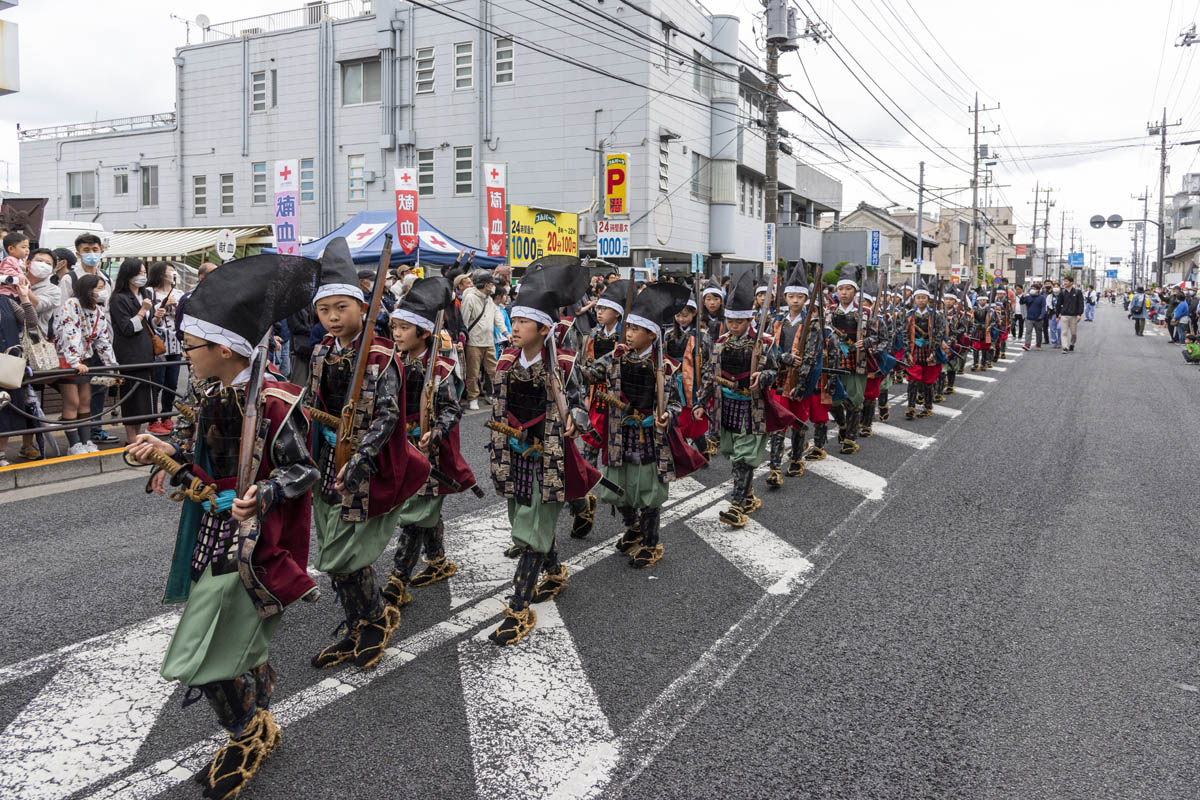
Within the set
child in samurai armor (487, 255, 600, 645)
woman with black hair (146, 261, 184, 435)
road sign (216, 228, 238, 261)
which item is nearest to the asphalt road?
child in samurai armor (487, 255, 600, 645)

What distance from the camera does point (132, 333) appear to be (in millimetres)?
9305

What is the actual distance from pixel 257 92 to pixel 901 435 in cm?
2821

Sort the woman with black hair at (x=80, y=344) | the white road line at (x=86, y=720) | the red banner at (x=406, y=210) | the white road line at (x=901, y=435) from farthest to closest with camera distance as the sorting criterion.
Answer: the red banner at (x=406, y=210) < the white road line at (x=901, y=435) < the woman with black hair at (x=80, y=344) < the white road line at (x=86, y=720)

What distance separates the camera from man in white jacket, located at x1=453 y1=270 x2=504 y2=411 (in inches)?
507

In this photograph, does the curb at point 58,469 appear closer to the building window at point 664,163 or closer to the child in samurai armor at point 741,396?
the child in samurai armor at point 741,396

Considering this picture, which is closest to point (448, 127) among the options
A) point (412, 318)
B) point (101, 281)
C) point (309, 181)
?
point (309, 181)

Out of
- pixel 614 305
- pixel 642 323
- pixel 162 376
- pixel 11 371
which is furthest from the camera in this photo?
pixel 162 376

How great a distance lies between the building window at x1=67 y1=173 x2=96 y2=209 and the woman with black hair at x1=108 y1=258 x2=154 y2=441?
30616 mm

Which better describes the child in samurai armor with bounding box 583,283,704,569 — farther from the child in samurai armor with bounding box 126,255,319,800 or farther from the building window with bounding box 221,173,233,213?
the building window with bounding box 221,173,233,213

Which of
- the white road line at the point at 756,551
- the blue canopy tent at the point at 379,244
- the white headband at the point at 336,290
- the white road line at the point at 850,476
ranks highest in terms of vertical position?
the blue canopy tent at the point at 379,244

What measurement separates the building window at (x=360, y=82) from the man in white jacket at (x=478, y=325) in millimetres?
19158

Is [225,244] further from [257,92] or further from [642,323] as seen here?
[257,92]

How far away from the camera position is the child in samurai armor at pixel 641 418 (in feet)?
19.3

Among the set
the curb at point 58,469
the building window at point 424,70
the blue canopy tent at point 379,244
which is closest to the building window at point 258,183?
the building window at point 424,70
